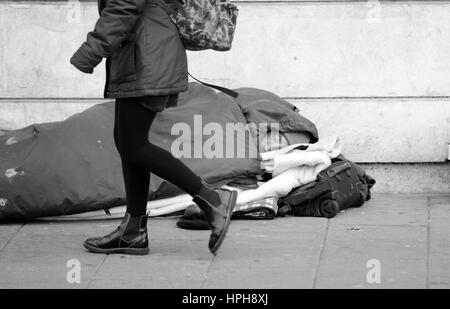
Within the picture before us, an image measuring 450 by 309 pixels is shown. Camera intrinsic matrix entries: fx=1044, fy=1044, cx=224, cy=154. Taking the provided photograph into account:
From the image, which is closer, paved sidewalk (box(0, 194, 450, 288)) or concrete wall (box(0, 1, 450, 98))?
paved sidewalk (box(0, 194, 450, 288))

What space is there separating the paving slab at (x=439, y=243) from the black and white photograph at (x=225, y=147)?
22mm

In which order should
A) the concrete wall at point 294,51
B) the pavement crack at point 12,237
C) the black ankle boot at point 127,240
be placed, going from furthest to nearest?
the concrete wall at point 294,51
the pavement crack at point 12,237
the black ankle boot at point 127,240

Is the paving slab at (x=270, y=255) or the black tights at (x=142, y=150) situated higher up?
the black tights at (x=142, y=150)

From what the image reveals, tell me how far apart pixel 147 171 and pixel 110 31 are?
28.7 inches

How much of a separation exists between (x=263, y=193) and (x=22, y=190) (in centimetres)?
135

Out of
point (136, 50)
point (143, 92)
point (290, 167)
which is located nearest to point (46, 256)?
point (143, 92)

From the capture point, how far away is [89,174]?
231 inches

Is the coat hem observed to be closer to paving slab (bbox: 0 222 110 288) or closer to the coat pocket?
the coat pocket

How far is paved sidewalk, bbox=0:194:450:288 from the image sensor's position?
4656 millimetres

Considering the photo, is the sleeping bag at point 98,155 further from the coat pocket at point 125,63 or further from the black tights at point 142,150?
the coat pocket at point 125,63

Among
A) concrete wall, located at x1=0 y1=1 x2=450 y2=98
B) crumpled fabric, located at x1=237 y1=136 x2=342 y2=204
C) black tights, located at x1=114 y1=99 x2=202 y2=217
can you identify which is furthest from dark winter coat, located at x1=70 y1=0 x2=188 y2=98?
concrete wall, located at x1=0 y1=1 x2=450 y2=98

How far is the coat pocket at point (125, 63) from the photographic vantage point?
4742 mm

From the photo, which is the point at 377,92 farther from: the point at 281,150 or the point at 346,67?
the point at 281,150

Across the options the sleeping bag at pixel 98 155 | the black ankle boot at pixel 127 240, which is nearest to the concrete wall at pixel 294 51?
the sleeping bag at pixel 98 155
